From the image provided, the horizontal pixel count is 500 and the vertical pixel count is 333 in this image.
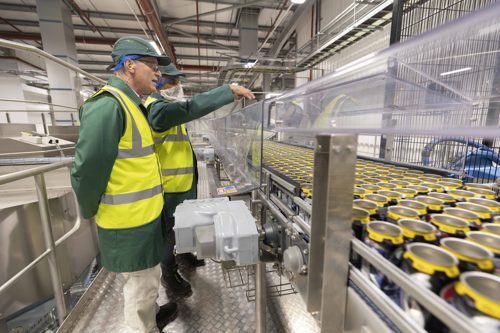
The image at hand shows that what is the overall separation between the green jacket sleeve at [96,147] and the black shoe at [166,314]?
3.18 feet

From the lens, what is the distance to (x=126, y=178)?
3.71 feet

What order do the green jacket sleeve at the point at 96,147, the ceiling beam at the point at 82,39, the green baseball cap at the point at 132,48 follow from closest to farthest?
the green jacket sleeve at the point at 96,147, the green baseball cap at the point at 132,48, the ceiling beam at the point at 82,39

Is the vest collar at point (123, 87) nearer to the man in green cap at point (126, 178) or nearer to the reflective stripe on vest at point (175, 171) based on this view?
the man in green cap at point (126, 178)

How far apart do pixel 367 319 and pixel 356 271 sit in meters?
0.10

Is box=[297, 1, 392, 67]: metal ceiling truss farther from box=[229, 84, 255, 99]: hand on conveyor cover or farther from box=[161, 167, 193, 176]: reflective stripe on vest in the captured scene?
box=[161, 167, 193, 176]: reflective stripe on vest

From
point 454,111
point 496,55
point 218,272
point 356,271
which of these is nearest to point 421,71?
point 454,111

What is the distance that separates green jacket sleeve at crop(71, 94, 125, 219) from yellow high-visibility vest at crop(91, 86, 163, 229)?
4cm

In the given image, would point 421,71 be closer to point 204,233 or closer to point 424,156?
point 424,156

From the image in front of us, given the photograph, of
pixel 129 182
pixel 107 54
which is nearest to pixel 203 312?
pixel 129 182

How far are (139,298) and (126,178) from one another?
68cm

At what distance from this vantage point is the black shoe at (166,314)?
155cm

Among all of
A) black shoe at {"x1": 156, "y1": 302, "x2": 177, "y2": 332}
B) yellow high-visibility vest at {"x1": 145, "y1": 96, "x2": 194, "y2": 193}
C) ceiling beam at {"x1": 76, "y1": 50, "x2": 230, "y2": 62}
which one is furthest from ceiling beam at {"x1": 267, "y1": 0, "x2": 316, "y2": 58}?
black shoe at {"x1": 156, "y1": 302, "x2": 177, "y2": 332}

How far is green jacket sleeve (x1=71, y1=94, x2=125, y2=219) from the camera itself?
3.32 feet

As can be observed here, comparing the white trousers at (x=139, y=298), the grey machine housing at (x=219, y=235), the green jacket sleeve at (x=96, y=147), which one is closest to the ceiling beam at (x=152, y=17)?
the green jacket sleeve at (x=96, y=147)
